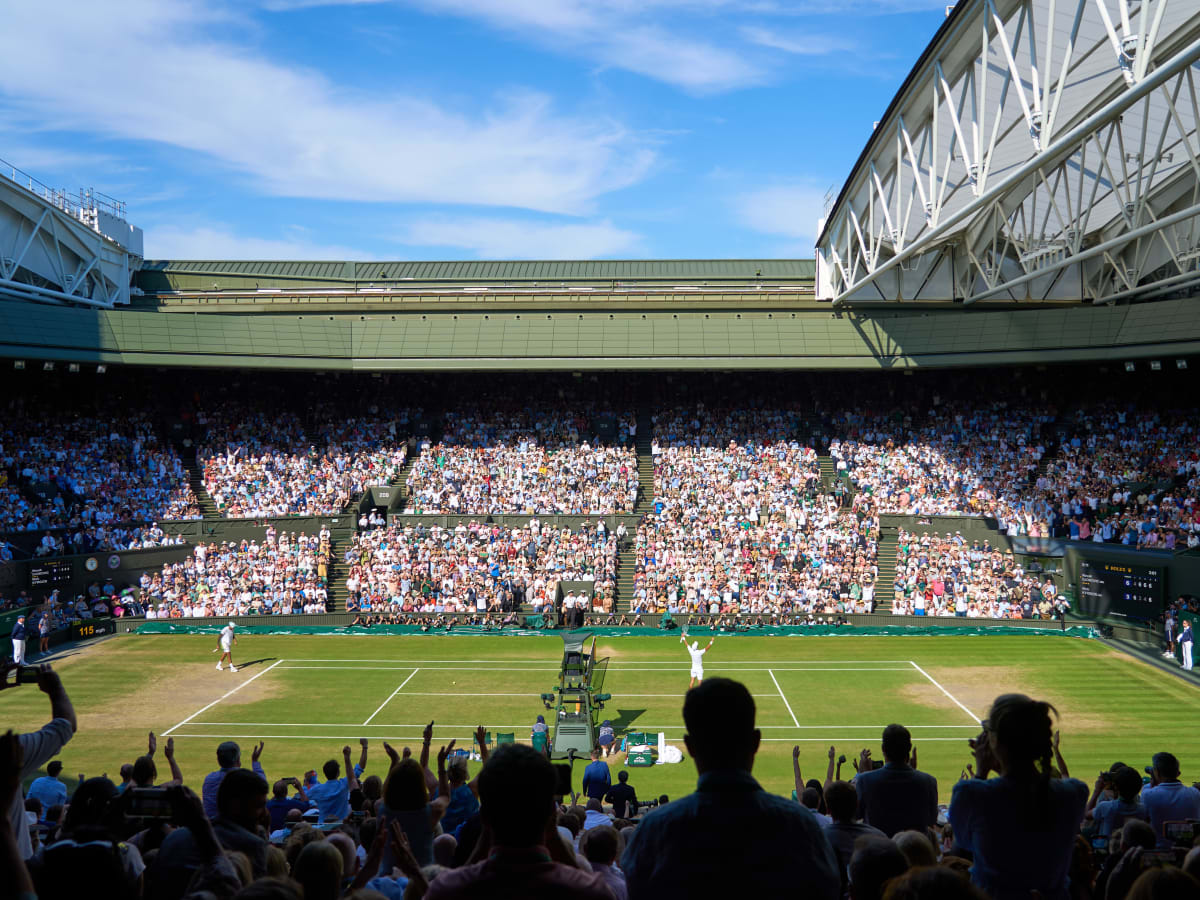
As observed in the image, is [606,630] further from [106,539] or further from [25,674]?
[25,674]

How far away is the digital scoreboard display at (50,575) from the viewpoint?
3294 centimetres

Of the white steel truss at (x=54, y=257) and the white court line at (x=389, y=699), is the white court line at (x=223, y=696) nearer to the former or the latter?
the white court line at (x=389, y=699)

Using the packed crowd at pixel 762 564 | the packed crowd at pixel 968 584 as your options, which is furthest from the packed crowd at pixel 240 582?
the packed crowd at pixel 968 584

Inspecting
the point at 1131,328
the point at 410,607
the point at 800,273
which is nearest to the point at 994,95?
the point at 1131,328

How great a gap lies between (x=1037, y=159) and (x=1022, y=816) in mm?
18175

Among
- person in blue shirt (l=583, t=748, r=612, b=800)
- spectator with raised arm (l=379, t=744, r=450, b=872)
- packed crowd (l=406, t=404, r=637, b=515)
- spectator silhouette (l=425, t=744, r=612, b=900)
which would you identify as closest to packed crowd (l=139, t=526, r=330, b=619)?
packed crowd (l=406, t=404, r=637, b=515)

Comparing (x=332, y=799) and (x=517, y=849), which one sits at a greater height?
(x=517, y=849)

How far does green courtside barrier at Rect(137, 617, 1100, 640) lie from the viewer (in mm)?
34406

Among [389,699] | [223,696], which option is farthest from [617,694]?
[223,696]

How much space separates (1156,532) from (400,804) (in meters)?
34.1

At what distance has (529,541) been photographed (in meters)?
38.9

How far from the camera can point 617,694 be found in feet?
85.5

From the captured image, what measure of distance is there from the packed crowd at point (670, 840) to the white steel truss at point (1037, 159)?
1447 cm

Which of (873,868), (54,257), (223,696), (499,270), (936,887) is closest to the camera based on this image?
(936,887)
